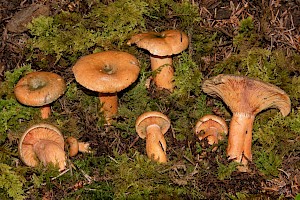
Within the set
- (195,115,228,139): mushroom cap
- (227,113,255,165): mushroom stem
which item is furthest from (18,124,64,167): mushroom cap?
(227,113,255,165): mushroom stem

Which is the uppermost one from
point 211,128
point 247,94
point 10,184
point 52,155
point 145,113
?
point 247,94

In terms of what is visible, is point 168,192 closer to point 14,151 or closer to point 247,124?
point 247,124

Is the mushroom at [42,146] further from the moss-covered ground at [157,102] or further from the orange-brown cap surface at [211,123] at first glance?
the orange-brown cap surface at [211,123]

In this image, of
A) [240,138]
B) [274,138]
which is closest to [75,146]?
[240,138]

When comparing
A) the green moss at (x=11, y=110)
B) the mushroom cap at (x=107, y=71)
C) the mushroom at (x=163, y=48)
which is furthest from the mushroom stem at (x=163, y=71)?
the green moss at (x=11, y=110)

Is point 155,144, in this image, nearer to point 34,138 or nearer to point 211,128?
point 211,128
